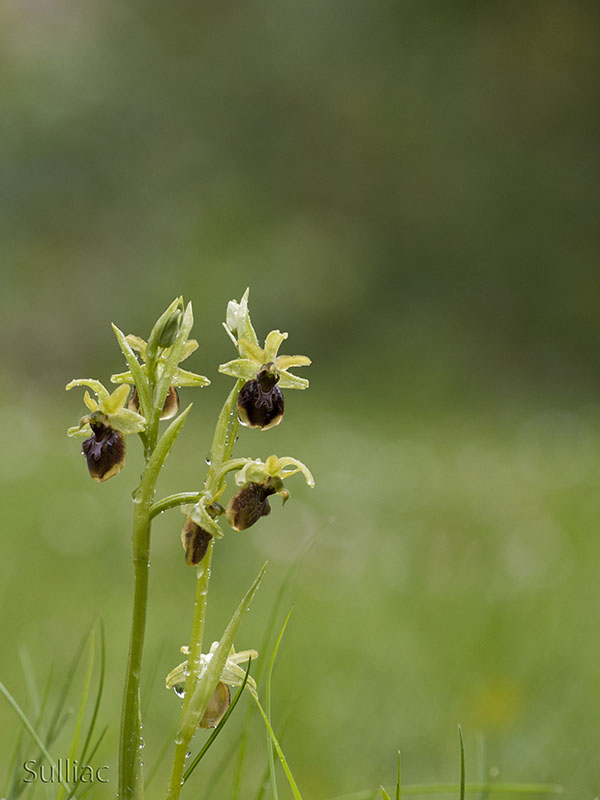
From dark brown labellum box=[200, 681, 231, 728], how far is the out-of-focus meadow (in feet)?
3.74

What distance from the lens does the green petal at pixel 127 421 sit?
104cm

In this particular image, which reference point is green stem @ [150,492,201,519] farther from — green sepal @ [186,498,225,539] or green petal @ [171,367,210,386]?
green petal @ [171,367,210,386]

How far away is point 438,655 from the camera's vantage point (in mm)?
2871

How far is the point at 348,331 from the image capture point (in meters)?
7.89

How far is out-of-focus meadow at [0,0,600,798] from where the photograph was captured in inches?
107

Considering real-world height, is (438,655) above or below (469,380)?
below

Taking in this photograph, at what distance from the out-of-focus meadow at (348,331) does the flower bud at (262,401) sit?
1.33 m

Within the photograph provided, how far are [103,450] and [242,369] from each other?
0.60ft

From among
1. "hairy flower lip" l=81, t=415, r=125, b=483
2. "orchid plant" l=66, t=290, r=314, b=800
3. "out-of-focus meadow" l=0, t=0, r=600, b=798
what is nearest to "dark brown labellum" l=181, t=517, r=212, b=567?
"orchid plant" l=66, t=290, r=314, b=800

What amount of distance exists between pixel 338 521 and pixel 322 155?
597 centimetres

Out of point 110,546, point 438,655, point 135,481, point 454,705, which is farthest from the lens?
point 135,481

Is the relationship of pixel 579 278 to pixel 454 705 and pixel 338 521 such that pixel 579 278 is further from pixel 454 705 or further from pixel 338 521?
pixel 454 705

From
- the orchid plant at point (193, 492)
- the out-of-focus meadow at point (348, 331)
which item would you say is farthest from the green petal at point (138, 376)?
the out-of-focus meadow at point (348, 331)

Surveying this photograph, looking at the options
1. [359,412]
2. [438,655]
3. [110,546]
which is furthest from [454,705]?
[359,412]
